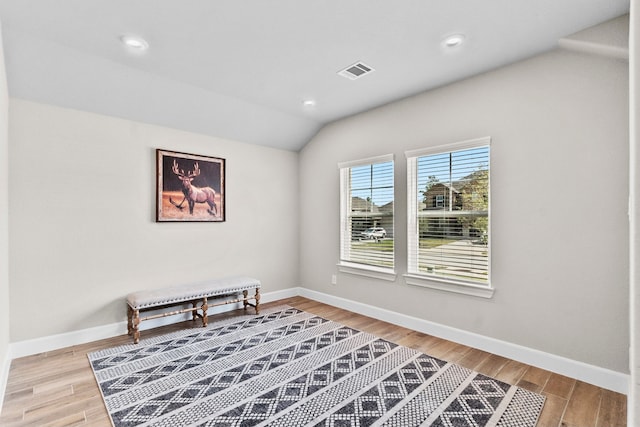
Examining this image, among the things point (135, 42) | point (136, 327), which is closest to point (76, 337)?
point (136, 327)

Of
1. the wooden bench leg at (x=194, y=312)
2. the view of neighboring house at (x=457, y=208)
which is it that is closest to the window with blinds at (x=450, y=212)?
the view of neighboring house at (x=457, y=208)

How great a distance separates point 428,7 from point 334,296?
352 centimetres

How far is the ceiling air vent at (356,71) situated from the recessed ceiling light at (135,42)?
1667mm

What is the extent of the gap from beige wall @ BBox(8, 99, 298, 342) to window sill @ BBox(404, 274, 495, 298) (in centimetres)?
234

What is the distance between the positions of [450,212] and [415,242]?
0.54 meters

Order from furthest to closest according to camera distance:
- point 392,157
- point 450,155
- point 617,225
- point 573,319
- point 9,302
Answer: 1. point 392,157
2. point 450,155
3. point 9,302
4. point 573,319
5. point 617,225

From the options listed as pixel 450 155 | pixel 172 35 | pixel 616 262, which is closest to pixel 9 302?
pixel 172 35

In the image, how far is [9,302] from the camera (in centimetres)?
285

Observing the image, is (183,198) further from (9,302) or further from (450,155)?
(450,155)

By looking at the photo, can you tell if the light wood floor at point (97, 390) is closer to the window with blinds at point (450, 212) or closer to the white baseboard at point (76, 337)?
the white baseboard at point (76, 337)

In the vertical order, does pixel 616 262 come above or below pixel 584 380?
above

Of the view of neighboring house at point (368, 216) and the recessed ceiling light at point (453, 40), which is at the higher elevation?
the recessed ceiling light at point (453, 40)

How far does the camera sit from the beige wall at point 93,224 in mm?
2955

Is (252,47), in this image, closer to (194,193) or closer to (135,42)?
(135,42)
